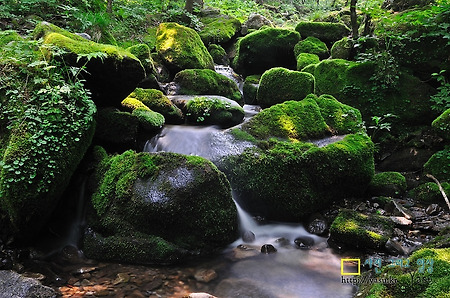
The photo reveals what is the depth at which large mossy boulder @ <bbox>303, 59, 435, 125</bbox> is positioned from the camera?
7.21 m

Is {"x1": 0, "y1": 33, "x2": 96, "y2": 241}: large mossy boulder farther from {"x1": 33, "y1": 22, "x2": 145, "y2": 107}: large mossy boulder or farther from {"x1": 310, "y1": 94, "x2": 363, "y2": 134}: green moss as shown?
{"x1": 310, "y1": 94, "x2": 363, "y2": 134}: green moss

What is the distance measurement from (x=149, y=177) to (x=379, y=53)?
672 cm

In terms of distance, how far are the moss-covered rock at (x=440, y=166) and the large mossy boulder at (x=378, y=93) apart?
1.49m

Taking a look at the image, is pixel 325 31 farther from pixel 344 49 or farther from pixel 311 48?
pixel 344 49

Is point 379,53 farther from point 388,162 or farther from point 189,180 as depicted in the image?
point 189,180

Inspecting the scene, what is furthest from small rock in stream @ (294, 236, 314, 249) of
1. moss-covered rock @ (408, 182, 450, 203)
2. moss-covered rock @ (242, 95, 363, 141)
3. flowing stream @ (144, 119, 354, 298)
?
moss-covered rock @ (408, 182, 450, 203)

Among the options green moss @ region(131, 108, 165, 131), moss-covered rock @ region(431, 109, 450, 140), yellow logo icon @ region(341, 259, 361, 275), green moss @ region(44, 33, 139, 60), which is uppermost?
green moss @ region(44, 33, 139, 60)

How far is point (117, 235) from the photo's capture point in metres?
4.03

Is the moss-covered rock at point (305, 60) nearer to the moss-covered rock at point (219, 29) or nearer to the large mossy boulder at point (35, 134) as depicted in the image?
the moss-covered rock at point (219, 29)

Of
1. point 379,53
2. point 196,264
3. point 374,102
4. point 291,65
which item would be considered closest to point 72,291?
point 196,264

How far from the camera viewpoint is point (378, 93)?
7.47m

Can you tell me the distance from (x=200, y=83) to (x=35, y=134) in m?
5.23

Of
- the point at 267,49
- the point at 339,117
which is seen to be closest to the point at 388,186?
the point at 339,117

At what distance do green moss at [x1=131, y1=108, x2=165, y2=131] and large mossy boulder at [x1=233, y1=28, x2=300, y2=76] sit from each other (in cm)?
590
